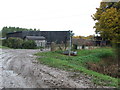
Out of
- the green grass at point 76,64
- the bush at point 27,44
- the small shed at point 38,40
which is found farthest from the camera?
the small shed at point 38,40

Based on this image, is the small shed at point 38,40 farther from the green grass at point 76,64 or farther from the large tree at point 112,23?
the large tree at point 112,23

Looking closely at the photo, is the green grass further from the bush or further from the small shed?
the small shed

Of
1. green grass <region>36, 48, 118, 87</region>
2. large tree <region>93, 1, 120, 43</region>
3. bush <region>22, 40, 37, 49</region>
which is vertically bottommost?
green grass <region>36, 48, 118, 87</region>

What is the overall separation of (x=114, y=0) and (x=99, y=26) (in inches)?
121

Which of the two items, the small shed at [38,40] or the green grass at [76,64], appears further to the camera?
the small shed at [38,40]

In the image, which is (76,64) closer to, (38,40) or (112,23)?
(112,23)

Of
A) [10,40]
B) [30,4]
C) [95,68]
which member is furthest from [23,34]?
[95,68]

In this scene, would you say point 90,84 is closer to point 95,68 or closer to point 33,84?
point 33,84

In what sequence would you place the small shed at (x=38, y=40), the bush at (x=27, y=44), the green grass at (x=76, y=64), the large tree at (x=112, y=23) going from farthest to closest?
1. the small shed at (x=38, y=40)
2. the bush at (x=27, y=44)
3. the large tree at (x=112, y=23)
4. the green grass at (x=76, y=64)

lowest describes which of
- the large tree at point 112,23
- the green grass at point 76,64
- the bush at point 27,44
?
the green grass at point 76,64

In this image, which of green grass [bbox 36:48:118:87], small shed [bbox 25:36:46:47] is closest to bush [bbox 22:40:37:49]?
small shed [bbox 25:36:46:47]

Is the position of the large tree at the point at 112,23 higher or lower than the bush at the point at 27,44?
higher

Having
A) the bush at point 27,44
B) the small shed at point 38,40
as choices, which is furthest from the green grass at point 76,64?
the small shed at point 38,40

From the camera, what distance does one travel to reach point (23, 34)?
34625mm
